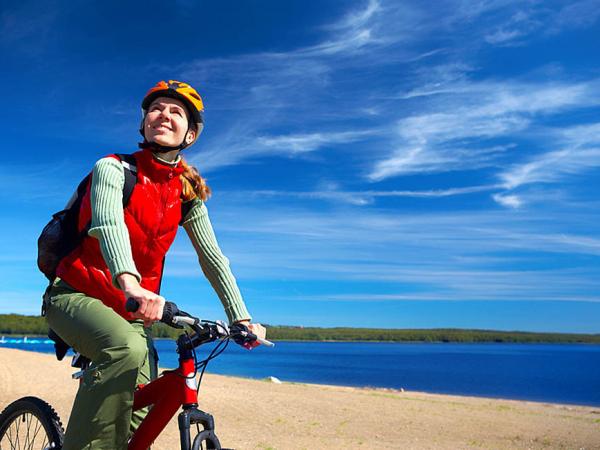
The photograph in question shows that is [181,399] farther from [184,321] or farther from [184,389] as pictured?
[184,321]

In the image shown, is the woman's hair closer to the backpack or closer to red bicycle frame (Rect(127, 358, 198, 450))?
the backpack

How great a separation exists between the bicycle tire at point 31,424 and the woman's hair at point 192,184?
141 cm

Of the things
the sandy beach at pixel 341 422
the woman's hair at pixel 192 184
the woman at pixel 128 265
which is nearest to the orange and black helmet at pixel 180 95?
the woman at pixel 128 265

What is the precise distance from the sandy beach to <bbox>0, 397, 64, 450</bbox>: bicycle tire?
3421 mm

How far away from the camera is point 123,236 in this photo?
2373 mm

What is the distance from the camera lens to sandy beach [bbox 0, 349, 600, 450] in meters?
8.45

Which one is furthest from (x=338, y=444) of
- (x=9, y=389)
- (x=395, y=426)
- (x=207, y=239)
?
(x=9, y=389)

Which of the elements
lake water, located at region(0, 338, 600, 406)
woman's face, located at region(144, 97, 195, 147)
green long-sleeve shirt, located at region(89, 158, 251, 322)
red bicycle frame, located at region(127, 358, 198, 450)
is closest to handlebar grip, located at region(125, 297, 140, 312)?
green long-sleeve shirt, located at region(89, 158, 251, 322)

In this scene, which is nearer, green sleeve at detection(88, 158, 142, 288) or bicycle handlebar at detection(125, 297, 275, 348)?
bicycle handlebar at detection(125, 297, 275, 348)

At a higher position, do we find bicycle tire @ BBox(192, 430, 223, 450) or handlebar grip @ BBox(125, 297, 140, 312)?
handlebar grip @ BBox(125, 297, 140, 312)

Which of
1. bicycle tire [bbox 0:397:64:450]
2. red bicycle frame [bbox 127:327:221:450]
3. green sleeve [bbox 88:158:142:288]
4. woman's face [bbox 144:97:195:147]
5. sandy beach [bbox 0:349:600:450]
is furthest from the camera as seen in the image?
sandy beach [bbox 0:349:600:450]

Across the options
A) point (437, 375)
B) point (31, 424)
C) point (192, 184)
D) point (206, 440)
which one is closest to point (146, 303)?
point (206, 440)

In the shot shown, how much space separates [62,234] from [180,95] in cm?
83

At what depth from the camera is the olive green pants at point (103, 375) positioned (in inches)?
92.1
